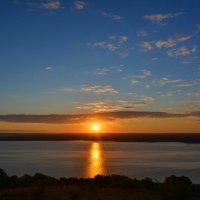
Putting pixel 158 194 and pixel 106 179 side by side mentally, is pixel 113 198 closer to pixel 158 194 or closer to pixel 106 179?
pixel 158 194

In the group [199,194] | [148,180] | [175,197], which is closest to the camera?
[175,197]

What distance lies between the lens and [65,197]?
12953 millimetres

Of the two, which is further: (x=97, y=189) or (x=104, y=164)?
(x=104, y=164)

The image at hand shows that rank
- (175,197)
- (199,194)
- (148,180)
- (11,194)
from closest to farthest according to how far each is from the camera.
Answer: (175,197) < (11,194) < (199,194) < (148,180)

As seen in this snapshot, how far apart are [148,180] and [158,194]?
7.82 feet

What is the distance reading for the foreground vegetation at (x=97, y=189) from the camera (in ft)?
42.3

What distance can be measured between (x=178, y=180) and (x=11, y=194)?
7.07 meters

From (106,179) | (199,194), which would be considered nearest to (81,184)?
(106,179)

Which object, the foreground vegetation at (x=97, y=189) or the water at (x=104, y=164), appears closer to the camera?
the foreground vegetation at (x=97, y=189)

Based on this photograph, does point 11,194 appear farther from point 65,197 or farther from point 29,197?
point 65,197

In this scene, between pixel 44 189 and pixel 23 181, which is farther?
pixel 23 181

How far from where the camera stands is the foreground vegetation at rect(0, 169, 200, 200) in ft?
42.3

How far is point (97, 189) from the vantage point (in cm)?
1462

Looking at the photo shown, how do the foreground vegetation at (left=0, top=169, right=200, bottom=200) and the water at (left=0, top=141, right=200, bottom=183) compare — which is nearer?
the foreground vegetation at (left=0, top=169, right=200, bottom=200)
